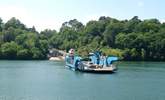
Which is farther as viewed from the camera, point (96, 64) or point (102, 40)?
point (102, 40)

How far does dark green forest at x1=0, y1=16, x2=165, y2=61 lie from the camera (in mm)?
124062

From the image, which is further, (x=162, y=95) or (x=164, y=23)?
(x=164, y=23)

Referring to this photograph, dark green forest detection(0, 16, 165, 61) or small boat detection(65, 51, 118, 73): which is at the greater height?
dark green forest detection(0, 16, 165, 61)

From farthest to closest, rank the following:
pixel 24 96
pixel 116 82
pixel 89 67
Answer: pixel 89 67 < pixel 116 82 < pixel 24 96

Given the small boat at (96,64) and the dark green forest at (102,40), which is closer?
the small boat at (96,64)

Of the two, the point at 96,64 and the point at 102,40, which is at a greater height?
the point at 102,40

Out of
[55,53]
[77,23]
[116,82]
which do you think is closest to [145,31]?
[55,53]

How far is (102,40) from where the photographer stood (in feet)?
446

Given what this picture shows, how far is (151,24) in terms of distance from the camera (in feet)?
440

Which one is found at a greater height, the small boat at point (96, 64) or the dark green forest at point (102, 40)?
the dark green forest at point (102, 40)

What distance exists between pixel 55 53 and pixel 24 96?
9890 cm

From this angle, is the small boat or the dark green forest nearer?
the small boat

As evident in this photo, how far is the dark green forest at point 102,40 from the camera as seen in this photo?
124062mm

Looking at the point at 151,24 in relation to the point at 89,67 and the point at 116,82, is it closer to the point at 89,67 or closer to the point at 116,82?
the point at 89,67
